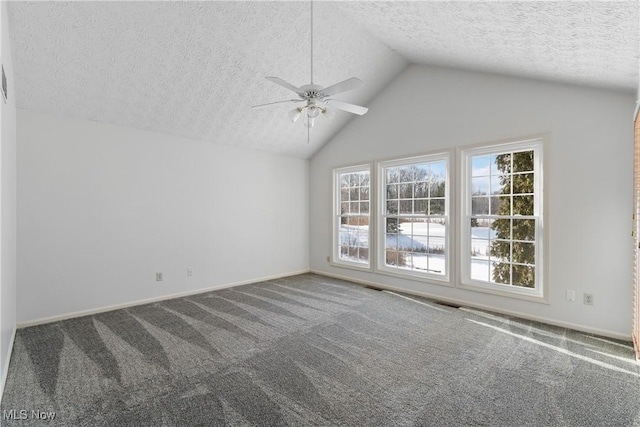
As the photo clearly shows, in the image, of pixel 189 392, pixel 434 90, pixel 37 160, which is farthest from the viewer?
pixel 434 90

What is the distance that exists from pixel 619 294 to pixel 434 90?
329cm

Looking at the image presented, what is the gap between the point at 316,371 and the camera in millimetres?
2502

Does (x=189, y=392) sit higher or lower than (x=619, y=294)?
lower

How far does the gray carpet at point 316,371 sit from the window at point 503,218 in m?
0.59

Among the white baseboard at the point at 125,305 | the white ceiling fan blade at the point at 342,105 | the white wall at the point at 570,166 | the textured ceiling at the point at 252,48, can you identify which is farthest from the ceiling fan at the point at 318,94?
the white baseboard at the point at 125,305

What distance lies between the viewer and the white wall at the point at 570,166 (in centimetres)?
314

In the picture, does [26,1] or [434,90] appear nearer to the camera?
[26,1]

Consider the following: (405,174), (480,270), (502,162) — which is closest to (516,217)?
(502,162)

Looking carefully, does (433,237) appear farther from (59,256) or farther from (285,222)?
(59,256)

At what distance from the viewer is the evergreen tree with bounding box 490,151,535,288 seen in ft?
12.4

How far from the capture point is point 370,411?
2.00 m

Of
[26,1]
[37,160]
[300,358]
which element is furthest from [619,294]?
[37,160]

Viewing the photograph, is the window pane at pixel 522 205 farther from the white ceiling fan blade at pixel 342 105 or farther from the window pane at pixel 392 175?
the white ceiling fan blade at pixel 342 105

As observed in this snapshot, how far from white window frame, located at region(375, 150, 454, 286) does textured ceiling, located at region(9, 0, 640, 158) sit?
51.9 inches
